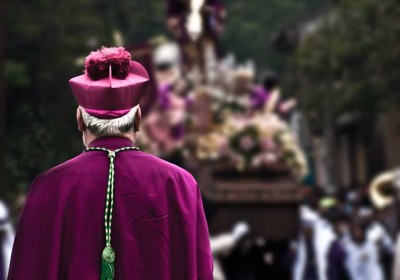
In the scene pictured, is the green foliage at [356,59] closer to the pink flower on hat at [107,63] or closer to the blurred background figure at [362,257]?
the blurred background figure at [362,257]

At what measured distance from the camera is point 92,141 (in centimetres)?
503

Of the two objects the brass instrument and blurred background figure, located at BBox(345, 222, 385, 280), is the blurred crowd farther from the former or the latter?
the brass instrument

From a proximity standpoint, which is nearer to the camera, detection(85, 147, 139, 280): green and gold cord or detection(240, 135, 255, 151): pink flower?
detection(85, 147, 139, 280): green and gold cord

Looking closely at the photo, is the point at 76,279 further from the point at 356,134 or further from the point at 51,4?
the point at 356,134

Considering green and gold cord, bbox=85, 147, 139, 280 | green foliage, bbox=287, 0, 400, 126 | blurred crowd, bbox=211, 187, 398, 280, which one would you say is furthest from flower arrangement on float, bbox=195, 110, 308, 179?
green and gold cord, bbox=85, 147, 139, 280

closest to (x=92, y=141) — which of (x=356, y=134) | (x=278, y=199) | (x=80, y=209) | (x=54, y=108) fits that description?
(x=80, y=209)

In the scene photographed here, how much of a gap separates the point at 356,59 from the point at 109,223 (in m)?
22.9

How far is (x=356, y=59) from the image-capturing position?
Answer: 89.9ft

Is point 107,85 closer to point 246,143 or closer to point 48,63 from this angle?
point 246,143

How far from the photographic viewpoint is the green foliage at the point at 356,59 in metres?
24.3

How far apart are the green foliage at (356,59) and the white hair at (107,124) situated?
18.9 metres

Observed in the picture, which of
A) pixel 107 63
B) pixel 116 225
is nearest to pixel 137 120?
pixel 107 63

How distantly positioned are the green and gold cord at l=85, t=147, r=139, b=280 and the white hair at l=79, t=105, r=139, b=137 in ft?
0.21

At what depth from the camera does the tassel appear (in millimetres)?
4766
